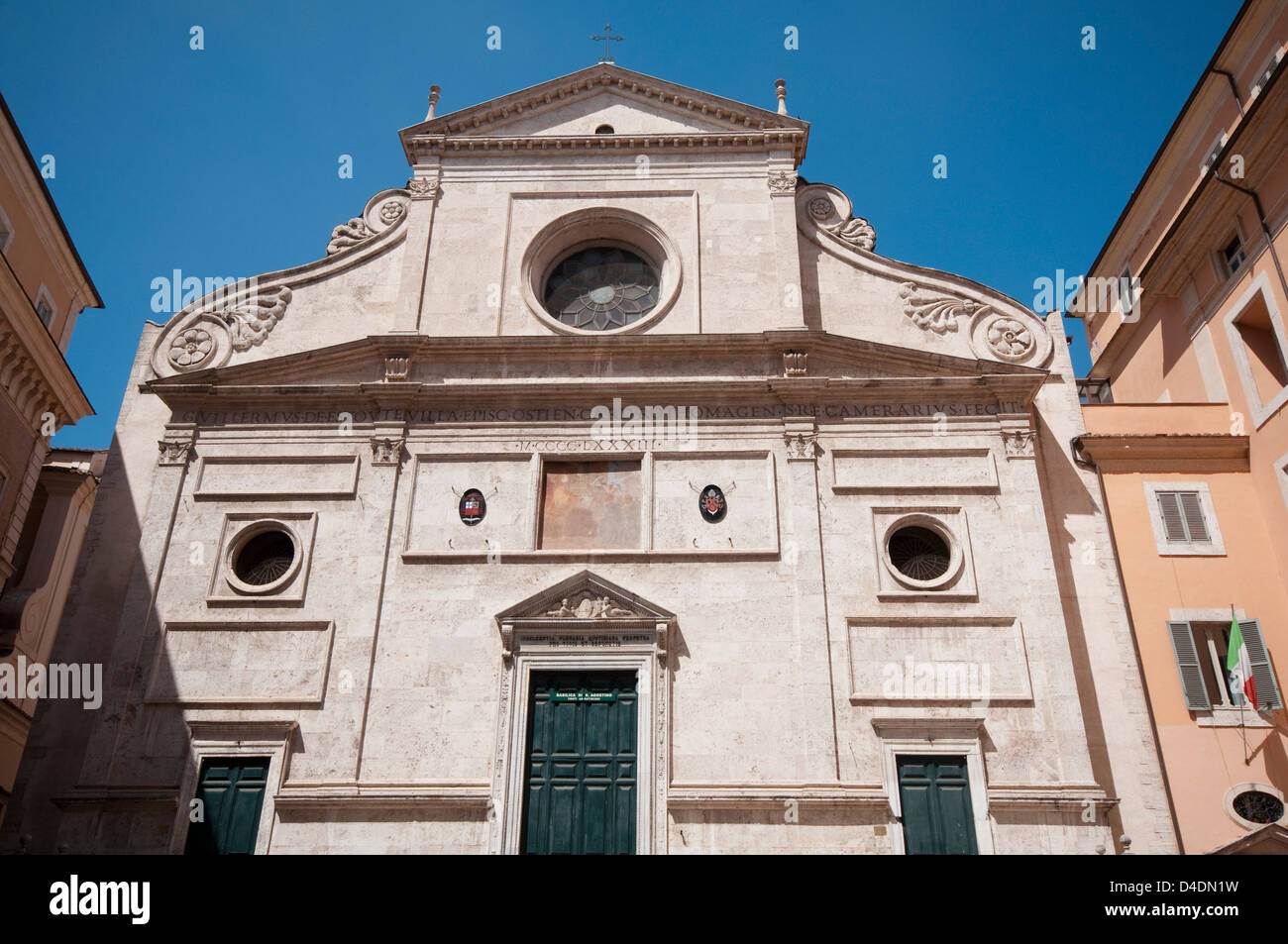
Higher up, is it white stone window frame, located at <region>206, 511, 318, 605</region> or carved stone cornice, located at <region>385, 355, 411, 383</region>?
carved stone cornice, located at <region>385, 355, 411, 383</region>

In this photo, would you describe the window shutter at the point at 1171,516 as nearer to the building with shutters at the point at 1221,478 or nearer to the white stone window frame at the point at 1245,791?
the building with shutters at the point at 1221,478

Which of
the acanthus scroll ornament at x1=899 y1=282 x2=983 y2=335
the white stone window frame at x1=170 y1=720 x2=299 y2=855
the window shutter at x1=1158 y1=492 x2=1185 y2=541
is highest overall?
the acanthus scroll ornament at x1=899 y1=282 x2=983 y2=335

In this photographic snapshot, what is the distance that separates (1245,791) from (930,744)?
4578 millimetres

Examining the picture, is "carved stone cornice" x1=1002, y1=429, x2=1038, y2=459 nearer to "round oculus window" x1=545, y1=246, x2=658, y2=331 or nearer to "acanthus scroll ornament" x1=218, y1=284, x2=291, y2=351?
"round oculus window" x1=545, y1=246, x2=658, y2=331

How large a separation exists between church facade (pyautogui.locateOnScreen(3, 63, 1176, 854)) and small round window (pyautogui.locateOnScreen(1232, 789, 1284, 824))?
4.69 feet

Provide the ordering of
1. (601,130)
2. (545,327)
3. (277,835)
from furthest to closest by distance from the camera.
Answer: (601,130) < (545,327) < (277,835)

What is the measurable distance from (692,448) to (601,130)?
280 inches

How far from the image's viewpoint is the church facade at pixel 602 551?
14.1 meters

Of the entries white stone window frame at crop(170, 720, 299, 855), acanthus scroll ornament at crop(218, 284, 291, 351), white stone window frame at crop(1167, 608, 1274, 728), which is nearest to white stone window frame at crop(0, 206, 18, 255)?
acanthus scroll ornament at crop(218, 284, 291, 351)

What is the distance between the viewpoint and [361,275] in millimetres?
18859

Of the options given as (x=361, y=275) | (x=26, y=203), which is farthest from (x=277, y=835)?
(x=26, y=203)

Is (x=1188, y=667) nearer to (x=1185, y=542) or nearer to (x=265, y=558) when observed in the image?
(x=1185, y=542)

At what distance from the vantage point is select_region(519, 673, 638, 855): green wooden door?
1385 cm
